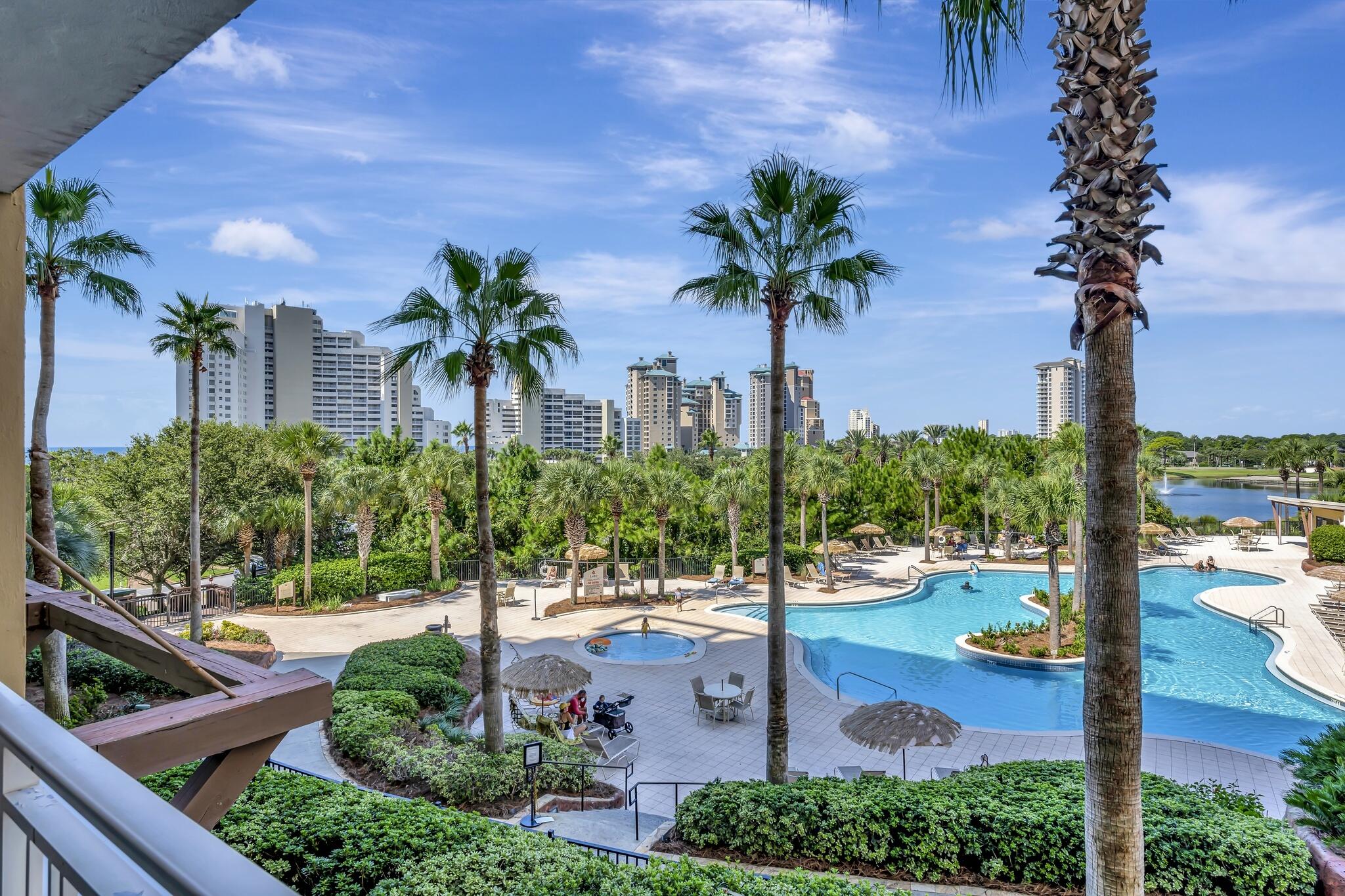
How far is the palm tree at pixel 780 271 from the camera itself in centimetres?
948

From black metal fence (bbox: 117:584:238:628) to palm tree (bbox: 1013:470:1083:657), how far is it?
23128 millimetres

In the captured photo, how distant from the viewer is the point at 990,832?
6.84m

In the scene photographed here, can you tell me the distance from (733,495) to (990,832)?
19.7 meters

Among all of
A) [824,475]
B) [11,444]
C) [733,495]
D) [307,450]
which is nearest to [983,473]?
[824,475]

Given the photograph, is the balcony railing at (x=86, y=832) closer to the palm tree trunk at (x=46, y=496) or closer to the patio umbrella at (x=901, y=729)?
the palm tree trunk at (x=46, y=496)

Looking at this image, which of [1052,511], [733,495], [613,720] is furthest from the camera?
[733,495]

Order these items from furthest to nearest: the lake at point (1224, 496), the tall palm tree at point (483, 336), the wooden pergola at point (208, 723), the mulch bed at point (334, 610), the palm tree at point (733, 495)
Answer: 1. the lake at point (1224, 496)
2. the palm tree at point (733, 495)
3. the mulch bed at point (334, 610)
4. the tall palm tree at point (483, 336)
5. the wooden pergola at point (208, 723)

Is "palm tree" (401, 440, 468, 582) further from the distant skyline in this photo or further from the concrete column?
the concrete column

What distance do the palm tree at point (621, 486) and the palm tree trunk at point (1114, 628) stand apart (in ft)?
63.7

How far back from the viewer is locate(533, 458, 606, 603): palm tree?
22.6m

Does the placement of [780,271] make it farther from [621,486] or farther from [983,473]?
[983,473]

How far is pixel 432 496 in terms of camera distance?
25406 millimetres

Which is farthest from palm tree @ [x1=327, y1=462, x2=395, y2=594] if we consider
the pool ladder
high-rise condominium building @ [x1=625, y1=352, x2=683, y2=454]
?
high-rise condominium building @ [x1=625, y1=352, x2=683, y2=454]

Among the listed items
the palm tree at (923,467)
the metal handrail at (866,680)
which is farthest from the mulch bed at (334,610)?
the palm tree at (923,467)
